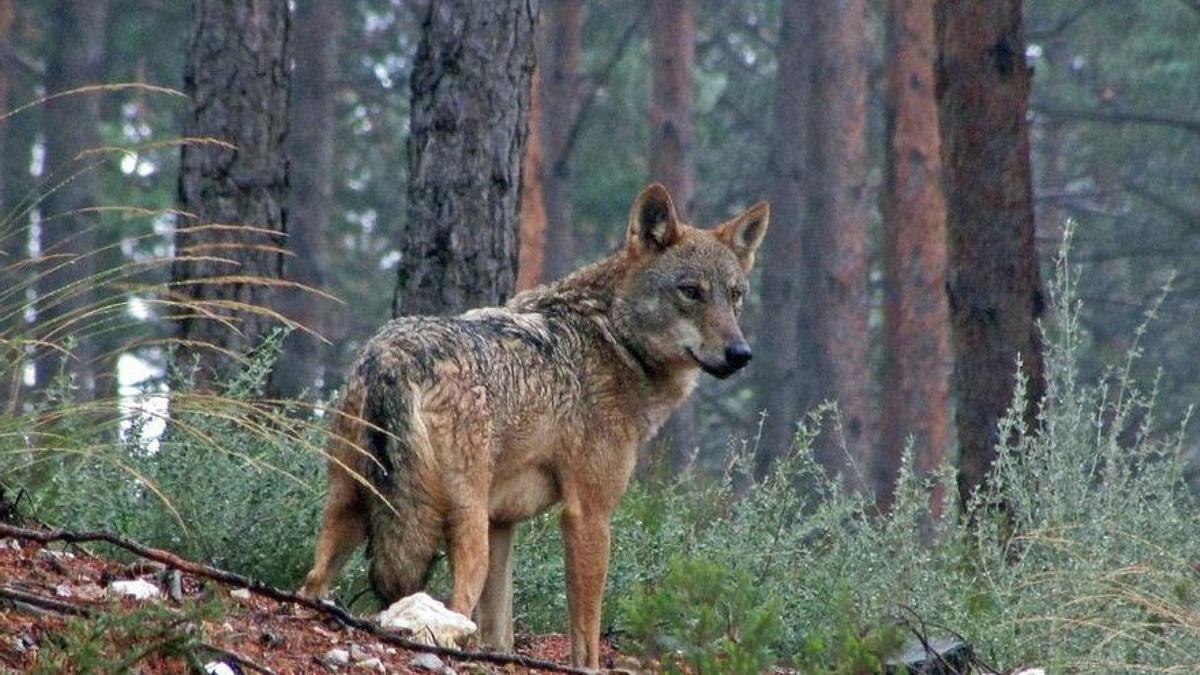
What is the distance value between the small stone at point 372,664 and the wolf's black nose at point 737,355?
7.83ft

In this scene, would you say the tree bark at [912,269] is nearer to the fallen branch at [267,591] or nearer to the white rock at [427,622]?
the white rock at [427,622]

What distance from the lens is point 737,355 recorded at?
7.52 m

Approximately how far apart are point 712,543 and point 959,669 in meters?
1.99

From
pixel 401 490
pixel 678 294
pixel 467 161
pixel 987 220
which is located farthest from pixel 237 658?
pixel 987 220

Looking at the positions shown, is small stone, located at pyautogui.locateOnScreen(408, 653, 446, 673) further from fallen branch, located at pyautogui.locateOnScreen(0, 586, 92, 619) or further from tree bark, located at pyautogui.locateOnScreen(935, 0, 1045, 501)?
tree bark, located at pyautogui.locateOnScreen(935, 0, 1045, 501)

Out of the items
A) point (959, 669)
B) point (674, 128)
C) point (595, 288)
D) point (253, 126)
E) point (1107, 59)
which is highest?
point (1107, 59)

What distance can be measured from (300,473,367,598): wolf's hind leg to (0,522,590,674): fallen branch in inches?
25.4

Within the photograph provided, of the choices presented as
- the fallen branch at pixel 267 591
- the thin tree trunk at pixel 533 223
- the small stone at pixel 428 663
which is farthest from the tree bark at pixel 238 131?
the thin tree trunk at pixel 533 223

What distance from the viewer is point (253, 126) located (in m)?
11.1

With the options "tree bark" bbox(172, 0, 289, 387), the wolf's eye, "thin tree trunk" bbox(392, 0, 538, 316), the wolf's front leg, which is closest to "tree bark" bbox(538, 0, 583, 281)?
"tree bark" bbox(172, 0, 289, 387)

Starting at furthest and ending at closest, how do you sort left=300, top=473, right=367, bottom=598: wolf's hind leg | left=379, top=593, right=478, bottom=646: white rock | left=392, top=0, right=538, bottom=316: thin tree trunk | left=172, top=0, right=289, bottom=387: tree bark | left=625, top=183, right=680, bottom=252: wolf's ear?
left=172, top=0, right=289, bottom=387: tree bark < left=392, top=0, right=538, bottom=316: thin tree trunk < left=625, top=183, right=680, bottom=252: wolf's ear < left=300, top=473, right=367, bottom=598: wolf's hind leg < left=379, top=593, right=478, bottom=646: white rock

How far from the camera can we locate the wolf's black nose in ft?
24.6

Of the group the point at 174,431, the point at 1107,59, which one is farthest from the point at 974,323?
the point at 1107,59

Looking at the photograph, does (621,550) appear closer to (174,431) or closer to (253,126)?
(174,431)
